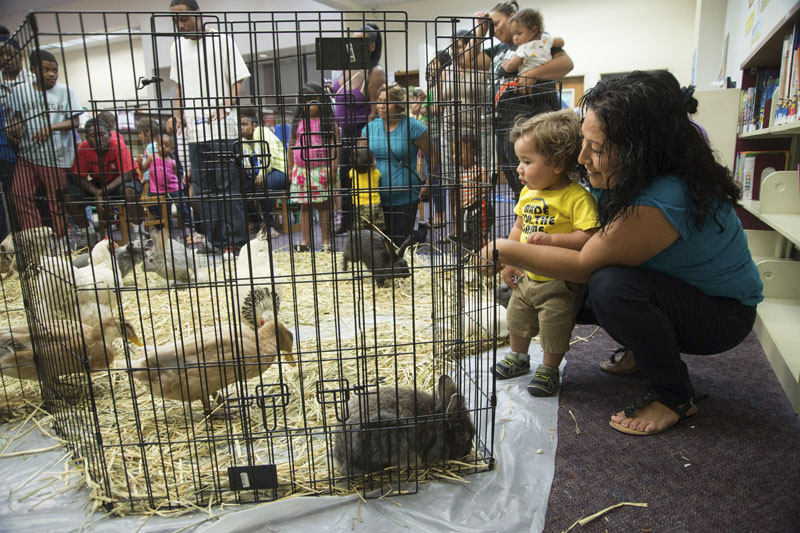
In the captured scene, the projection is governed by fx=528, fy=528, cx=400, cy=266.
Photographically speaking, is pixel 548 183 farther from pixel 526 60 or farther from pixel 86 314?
pixel 86 314

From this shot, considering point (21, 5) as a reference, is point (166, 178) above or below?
below

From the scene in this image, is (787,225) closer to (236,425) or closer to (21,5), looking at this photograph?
(236,425)

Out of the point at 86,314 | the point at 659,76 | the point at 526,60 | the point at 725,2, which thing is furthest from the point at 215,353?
the point at 725,2

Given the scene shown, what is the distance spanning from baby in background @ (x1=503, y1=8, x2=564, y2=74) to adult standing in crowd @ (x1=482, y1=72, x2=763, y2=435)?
5.67 feet

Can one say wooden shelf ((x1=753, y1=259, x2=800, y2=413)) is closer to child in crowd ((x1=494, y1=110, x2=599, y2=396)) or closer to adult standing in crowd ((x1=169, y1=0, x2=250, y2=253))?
child in crowd ((x1=494, y1=110, x2=599, y2=396))

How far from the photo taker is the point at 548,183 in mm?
2109

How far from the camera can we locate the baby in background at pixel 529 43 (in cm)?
339

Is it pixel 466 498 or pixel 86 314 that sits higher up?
pixel 86 314

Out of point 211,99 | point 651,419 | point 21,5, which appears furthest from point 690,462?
point 21,5

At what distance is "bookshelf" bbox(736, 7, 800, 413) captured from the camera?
7.08ft

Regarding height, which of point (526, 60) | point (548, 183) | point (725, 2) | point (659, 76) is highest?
point (725, 2)

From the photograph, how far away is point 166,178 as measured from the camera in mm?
1838

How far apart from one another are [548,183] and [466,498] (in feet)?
4.01

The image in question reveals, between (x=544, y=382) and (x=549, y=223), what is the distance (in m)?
0.65
